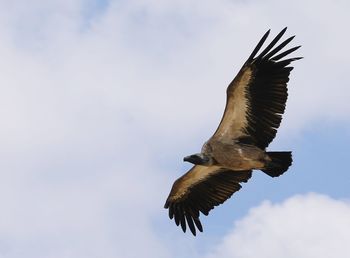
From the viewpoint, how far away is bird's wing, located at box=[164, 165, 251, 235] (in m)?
22.9

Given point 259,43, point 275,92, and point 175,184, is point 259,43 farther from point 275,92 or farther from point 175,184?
point 175,184

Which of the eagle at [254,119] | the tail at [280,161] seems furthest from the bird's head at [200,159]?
the tail at [280,161]

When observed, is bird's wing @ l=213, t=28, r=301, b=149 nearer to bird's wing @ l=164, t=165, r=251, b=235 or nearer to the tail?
the tail

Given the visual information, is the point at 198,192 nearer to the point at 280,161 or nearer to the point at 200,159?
the point at 200,159

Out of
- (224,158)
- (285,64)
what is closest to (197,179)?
(224,158)

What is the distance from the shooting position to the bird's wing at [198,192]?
22938mm

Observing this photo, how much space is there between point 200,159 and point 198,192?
2006 mm

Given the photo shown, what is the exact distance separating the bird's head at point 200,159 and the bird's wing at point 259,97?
Result: 0.65 m

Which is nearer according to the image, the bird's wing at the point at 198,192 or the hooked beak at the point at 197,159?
the hooked beak at the point at 197,159

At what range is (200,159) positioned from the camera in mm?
21406

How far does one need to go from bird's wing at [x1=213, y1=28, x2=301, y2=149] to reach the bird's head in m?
0.65

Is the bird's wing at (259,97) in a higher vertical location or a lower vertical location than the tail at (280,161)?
higher

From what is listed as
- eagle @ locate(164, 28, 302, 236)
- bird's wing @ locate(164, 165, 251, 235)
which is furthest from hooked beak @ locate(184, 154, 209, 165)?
bird's wing @ locate(164, 165, 251, 235)

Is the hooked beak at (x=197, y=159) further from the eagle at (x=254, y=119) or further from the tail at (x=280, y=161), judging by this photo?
the tail at (x=280, y=161)
